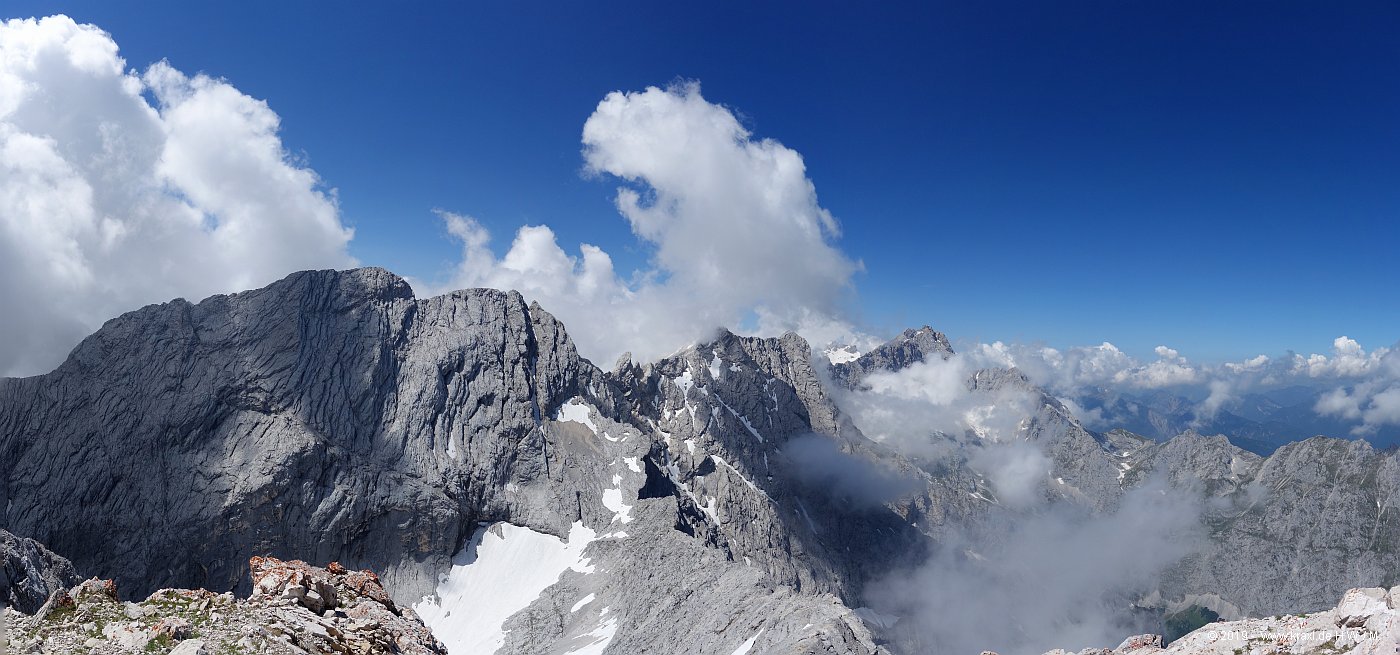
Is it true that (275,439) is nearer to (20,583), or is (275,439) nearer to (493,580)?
(493,580)

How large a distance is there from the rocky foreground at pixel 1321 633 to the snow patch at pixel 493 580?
10304cm

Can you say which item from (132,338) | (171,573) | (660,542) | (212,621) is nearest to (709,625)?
(660,542)

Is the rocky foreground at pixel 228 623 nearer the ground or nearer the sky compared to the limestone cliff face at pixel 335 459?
nearer the ground

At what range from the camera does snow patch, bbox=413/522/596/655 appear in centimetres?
11462

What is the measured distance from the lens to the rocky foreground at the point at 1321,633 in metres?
21.3

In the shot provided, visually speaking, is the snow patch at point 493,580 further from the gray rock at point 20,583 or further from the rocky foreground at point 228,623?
the rocky foreground at point 228,623

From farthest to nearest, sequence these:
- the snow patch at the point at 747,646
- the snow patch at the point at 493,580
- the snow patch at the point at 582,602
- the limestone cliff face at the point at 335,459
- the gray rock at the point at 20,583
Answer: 1. the limestone cliff face at the point at 335,459
2. the snow patch at the point at 493,580
3. the snow patch at the point at 582,602
4. the snow patch at the point at 747,646
5. the gray rock at the point at 20,583

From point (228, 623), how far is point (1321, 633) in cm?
3681

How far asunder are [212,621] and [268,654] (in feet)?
12.4

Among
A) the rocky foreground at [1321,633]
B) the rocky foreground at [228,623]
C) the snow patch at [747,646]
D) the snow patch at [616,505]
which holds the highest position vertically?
the snow patch at [616,505]

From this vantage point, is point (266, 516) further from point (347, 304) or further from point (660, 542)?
point (660, 542)

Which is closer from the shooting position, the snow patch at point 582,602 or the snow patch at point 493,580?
the snow patch at point 582,602

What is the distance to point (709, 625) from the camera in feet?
289

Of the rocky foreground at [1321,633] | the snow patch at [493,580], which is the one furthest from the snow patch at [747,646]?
the rocky foreground at [1321,633]
